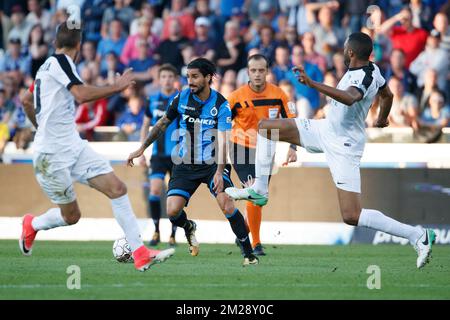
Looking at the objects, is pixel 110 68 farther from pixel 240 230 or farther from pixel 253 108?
pixel 240 230

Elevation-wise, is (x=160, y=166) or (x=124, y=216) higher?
(x=124, y=216)

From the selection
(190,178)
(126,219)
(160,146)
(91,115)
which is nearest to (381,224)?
(190,178)

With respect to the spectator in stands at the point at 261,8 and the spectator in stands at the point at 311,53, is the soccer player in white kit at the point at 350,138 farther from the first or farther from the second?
the spectator in stands at the point at 261,8

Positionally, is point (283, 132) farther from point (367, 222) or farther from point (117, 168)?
point (117, 168)

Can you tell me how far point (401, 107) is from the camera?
1678 centimetres

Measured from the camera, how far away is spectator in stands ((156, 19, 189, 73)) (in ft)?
61.7

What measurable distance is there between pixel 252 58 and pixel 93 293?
5.25m

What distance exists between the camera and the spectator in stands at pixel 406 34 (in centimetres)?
1784

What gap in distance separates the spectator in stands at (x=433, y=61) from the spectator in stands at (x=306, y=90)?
5.46 ft

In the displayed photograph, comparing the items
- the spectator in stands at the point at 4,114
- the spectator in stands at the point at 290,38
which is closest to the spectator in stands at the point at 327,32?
the spectator in stands at the point at 290,38

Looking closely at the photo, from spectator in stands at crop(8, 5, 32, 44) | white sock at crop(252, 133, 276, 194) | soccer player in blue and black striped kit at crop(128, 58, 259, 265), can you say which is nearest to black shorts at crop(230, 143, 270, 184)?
soccer player in blue and black striped kit at crop(128, 58, 259, 265)

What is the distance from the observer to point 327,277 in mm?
10734

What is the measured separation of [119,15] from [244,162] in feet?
24.6

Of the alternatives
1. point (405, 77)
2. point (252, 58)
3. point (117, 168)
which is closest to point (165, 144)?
point (117, 168)
